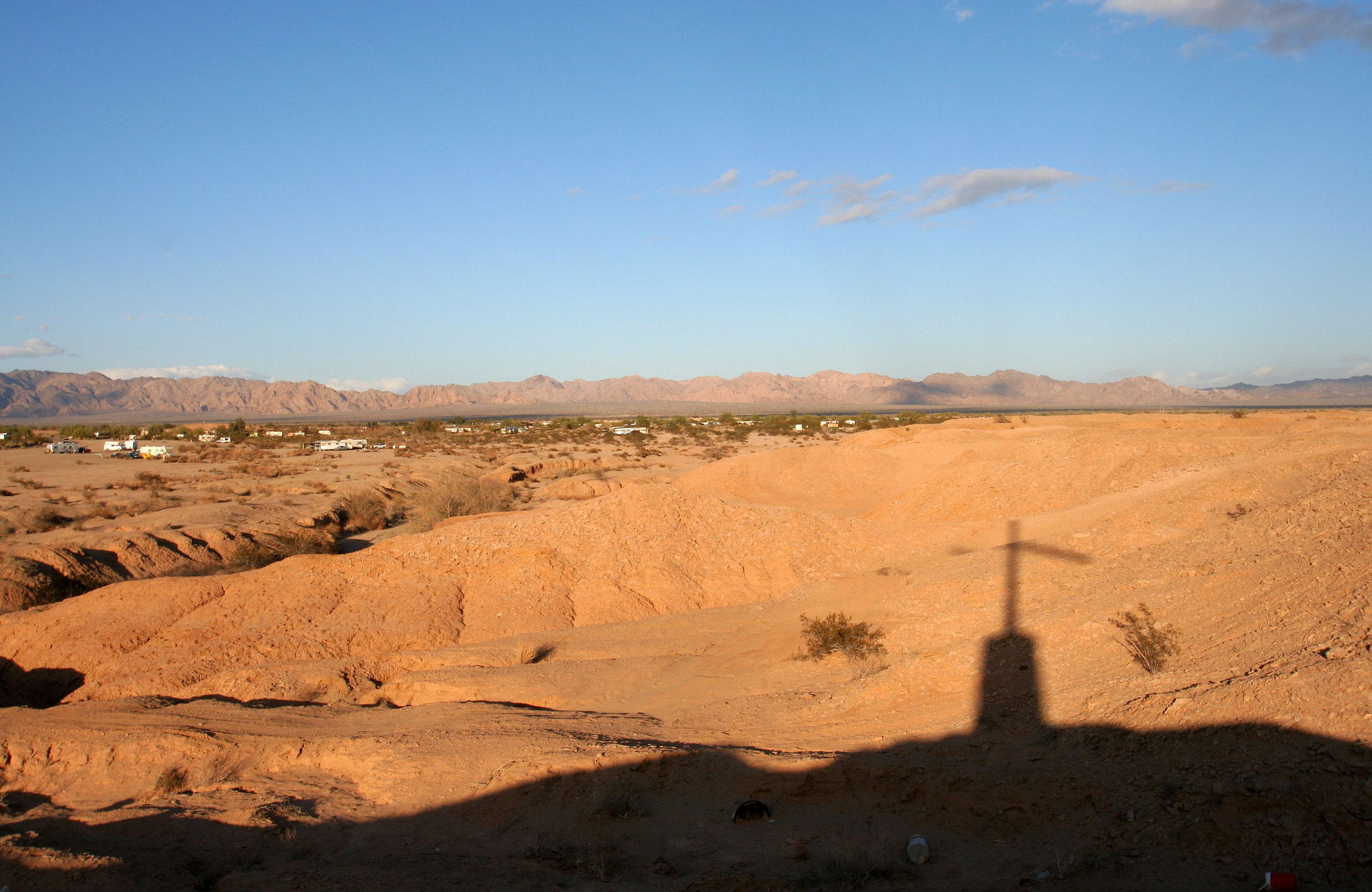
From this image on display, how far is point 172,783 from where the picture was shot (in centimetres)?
818

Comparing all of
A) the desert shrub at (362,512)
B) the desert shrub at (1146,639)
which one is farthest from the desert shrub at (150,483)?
the desert shrub at (1146,639)

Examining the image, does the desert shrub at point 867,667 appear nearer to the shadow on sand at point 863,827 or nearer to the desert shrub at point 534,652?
the shadow on sand at point 863,827

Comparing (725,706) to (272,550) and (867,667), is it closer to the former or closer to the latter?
(867,667)

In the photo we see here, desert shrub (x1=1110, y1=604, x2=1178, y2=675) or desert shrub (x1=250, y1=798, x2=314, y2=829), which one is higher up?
desert shrub (x1=1110, y1=604, x2=1178, y2=675)

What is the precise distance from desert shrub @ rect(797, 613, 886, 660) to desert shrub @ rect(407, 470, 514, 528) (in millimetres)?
13699

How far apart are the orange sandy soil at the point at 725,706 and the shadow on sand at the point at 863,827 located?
0.09 feet

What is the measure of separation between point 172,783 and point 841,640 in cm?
803

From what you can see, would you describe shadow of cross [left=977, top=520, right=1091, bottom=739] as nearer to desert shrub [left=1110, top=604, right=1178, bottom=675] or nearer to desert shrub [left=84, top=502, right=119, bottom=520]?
desert shrub [left=1110, top=604, right=1178, bottom=675]

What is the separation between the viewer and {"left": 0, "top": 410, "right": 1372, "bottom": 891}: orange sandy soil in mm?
5250

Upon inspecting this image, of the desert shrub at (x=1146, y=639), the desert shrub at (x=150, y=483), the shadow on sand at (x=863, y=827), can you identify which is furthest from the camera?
the desert shrub at (x=150, y=483)

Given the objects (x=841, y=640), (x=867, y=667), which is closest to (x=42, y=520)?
(x=841, y=640)

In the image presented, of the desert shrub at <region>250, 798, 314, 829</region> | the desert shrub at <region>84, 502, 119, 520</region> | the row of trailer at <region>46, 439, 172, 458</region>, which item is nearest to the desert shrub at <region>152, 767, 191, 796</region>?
the desert shrub at <region>250, 798, 314, 829</region>

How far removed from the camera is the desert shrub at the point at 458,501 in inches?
899

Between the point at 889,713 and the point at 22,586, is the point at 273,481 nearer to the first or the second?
the point at 22,586
